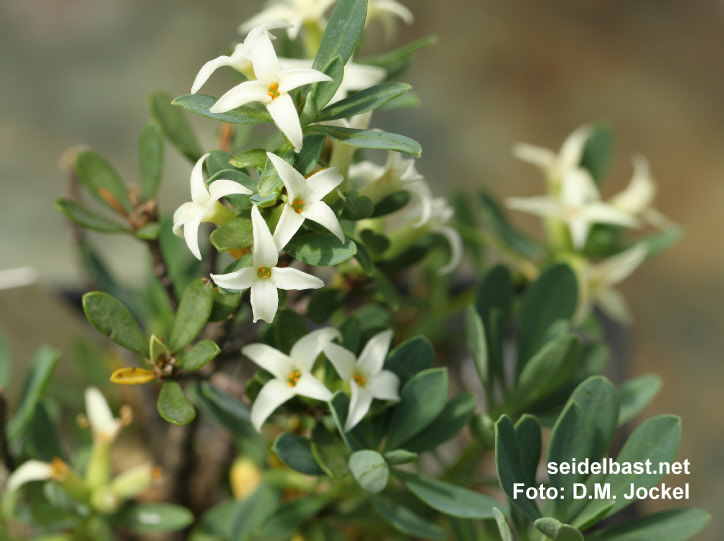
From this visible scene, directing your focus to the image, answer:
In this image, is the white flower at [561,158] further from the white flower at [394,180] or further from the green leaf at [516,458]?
the green leaf at [516,458]

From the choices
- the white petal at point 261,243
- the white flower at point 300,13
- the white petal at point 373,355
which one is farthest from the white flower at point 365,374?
the white flower at point 300,13

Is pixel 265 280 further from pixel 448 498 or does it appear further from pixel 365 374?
pixel 448 498

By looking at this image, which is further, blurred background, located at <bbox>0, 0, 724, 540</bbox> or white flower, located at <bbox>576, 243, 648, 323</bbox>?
blurred background, located at <bbox>0, 0, 724, 540</bbox>

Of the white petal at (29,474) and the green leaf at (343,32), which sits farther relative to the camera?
the white petal at (29,474)

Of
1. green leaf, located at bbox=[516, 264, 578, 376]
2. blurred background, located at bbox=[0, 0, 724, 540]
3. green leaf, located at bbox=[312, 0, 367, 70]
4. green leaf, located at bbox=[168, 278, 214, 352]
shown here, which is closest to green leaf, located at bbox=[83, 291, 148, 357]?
green leaf, located at bbox=[168, 278, 214, 352]

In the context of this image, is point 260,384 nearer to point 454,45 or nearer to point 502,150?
point 502,150

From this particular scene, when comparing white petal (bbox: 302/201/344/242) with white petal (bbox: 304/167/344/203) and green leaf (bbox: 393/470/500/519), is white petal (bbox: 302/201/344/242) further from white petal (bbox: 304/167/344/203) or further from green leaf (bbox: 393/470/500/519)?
green leaf (bbox: 393/470/500/519)
